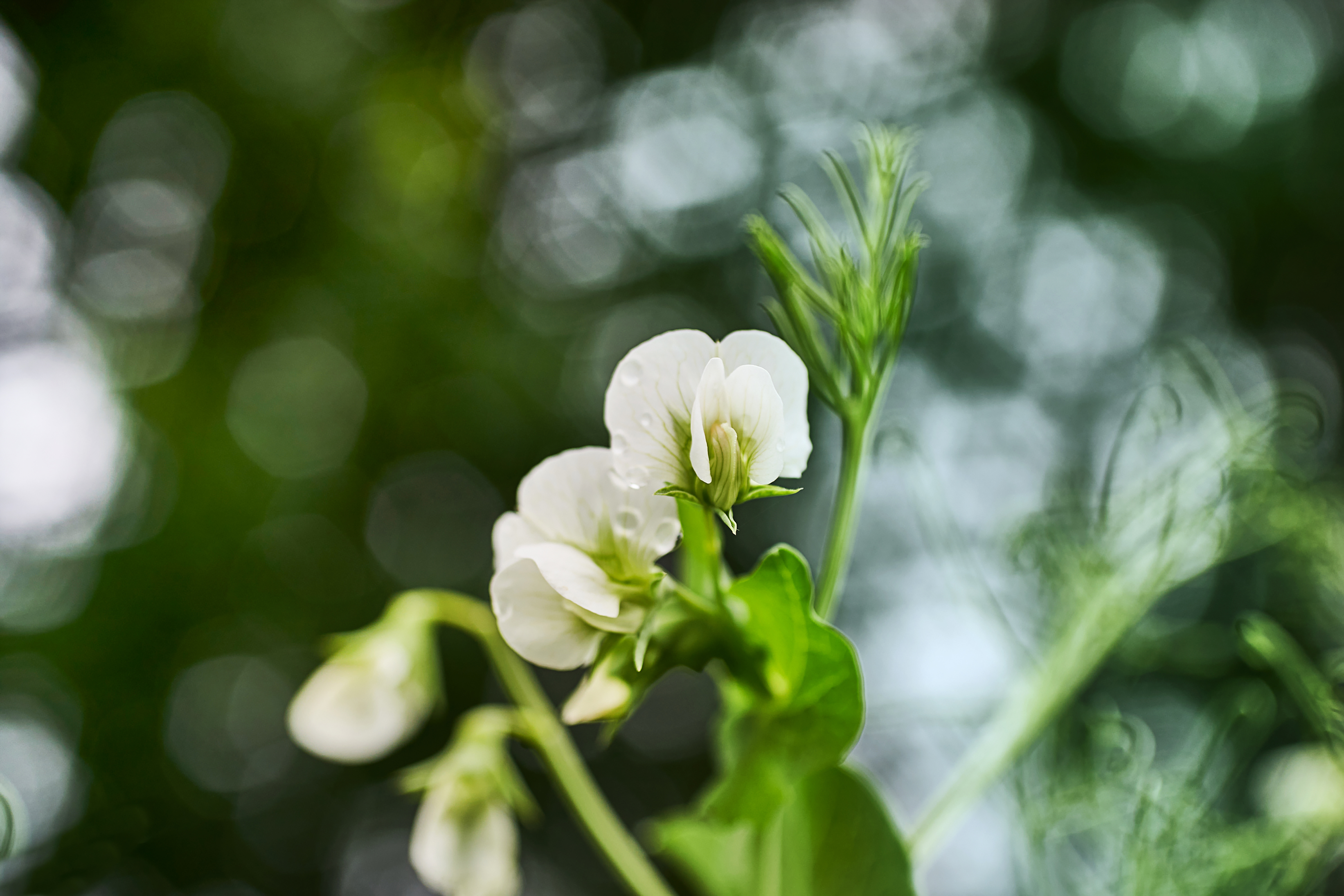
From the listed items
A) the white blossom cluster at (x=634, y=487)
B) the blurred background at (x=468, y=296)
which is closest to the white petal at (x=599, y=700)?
the white blossom cluster at (x=634, y=487)

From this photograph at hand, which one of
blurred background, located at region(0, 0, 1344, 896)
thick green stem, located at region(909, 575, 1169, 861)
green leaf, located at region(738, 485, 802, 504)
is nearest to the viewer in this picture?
green leaf, located at region(738, 485, 802, 504)

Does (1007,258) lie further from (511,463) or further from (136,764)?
(136,764)

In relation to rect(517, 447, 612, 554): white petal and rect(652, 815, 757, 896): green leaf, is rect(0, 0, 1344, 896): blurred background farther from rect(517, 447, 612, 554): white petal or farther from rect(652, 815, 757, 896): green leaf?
rect(517, 447, 612, 554): white petal

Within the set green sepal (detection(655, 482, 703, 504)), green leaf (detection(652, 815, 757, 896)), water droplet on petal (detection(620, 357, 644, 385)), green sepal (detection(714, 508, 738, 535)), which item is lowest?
green leaf (detection(652, 815, 757, 896))

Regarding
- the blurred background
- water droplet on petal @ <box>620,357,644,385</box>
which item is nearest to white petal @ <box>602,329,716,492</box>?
water droplet on petal @ <box>620,357,644,385</box>

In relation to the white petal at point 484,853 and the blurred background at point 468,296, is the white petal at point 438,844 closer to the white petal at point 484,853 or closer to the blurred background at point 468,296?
the white petal at point 484,853

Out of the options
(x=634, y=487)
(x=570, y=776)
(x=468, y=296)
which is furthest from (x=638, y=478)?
(x=468, y=296)

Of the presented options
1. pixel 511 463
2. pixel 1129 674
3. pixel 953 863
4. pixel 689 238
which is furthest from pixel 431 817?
pixel 689 238
